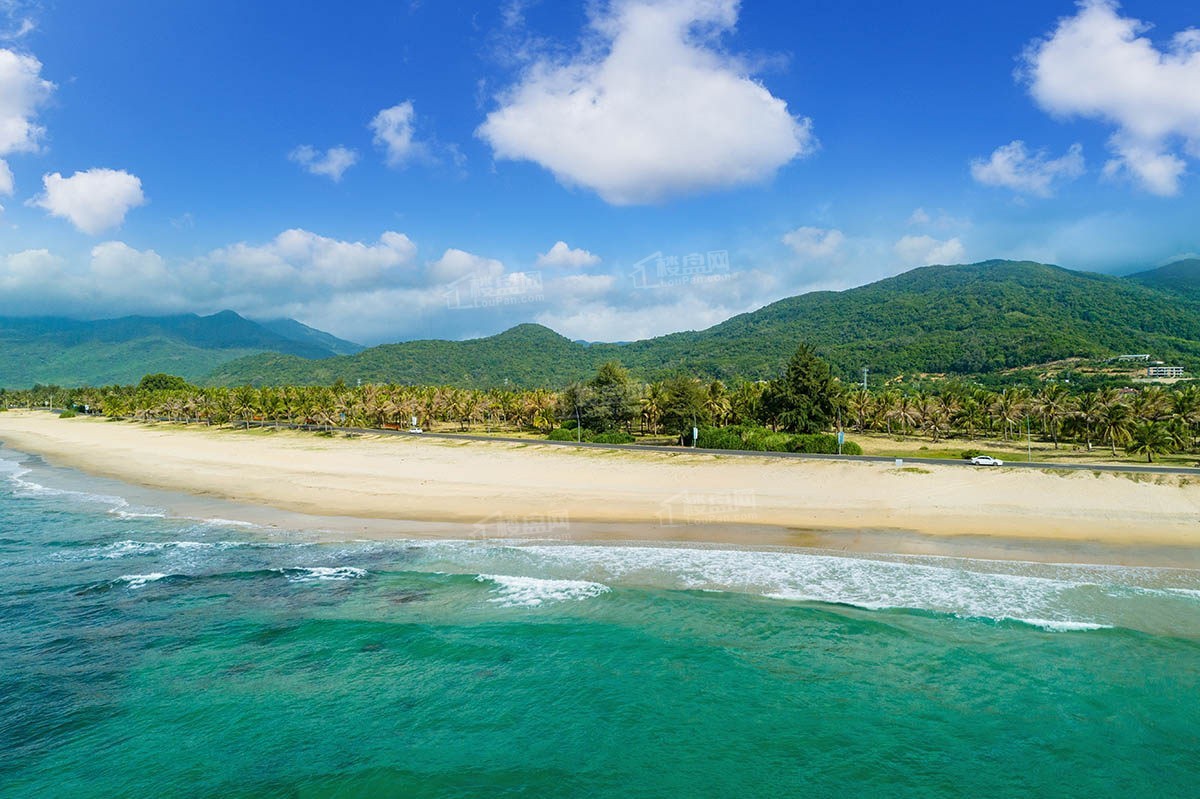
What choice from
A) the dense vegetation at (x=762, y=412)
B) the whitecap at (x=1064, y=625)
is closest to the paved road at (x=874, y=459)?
the dense vegetation at (x=762, y=412)

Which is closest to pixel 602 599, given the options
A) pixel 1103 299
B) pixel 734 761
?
pixel 734 761

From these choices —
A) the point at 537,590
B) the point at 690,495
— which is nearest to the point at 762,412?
the point at 690,495

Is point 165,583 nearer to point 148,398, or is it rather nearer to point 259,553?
point 259,553

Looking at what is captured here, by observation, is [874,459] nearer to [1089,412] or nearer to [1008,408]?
[1089,412]

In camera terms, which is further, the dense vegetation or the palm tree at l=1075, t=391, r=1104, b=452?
the palm tree at l=1075, t=391, r=1104, b=452

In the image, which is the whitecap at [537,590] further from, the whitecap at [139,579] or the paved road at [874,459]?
the paved road at [874,459]

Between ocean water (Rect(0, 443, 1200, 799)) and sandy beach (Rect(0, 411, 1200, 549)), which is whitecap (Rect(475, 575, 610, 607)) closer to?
ocean water (Rect(0, 443, 1200, 799))

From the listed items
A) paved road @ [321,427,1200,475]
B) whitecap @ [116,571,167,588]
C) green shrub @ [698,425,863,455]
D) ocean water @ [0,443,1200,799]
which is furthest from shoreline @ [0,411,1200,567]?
whitecap @ [116,571,167,588]
